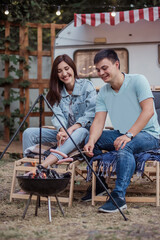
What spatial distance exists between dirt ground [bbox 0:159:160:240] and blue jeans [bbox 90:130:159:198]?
0.23m

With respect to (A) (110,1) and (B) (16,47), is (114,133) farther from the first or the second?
(A) (110,1)

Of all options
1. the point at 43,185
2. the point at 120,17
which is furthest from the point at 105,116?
the point at 120,17

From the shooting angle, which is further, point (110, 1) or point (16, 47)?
point (110, 1)

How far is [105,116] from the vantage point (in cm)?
333

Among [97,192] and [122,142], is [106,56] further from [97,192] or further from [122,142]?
[97,192]

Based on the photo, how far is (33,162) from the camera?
3189 millimetres

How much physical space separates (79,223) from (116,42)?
14.4ft

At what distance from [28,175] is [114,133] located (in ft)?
3.12

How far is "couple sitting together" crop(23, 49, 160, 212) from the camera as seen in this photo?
2883 millimetres

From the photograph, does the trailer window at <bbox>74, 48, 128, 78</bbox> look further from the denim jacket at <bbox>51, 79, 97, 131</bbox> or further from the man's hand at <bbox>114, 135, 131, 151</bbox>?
the man's hand at <bbox>114, 135, 131, 151</bbox>

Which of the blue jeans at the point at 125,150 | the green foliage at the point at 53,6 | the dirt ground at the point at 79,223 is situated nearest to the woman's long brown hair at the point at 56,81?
the blue jeans at the point at 125,150

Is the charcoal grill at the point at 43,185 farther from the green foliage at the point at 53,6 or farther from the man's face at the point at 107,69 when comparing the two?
the green foliage at the point at 53,6

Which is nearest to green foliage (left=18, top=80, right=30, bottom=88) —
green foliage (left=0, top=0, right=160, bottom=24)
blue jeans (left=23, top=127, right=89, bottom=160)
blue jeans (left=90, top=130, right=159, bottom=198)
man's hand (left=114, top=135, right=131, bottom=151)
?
green foliage (left=0, top=0, right=160, bottom=24)

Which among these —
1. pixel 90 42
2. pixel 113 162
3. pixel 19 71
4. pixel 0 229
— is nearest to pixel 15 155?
pixel 19 71
